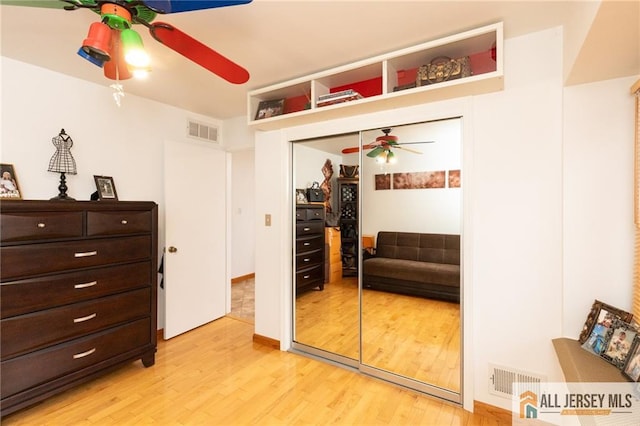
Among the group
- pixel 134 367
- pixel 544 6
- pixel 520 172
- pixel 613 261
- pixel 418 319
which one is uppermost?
pixel 544 6

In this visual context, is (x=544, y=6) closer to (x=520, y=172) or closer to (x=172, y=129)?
(x=520, y=172)

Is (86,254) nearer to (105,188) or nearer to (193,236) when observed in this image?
(105,188)

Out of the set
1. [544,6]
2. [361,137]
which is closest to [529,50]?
[544,6]

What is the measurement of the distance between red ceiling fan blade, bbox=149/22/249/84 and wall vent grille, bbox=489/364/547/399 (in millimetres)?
2363

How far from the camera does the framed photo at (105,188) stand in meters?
2.60

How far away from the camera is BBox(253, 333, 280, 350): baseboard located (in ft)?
9.64

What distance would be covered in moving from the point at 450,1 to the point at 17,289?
3050 mm

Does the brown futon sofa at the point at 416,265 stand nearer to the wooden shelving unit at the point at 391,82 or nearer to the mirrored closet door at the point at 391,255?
the mirrored closet door at the point at 391,255

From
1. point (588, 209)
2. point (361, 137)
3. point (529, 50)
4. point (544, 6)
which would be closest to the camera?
point (544, 6)

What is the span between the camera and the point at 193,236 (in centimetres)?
334

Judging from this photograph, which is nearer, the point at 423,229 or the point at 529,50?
the point at 529,50

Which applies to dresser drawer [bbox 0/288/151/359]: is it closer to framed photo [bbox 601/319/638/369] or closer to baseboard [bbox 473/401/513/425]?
baseboard [bbox 473/401/513/425]

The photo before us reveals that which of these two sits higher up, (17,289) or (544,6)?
(544,6)

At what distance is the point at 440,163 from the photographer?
7.28 ft
